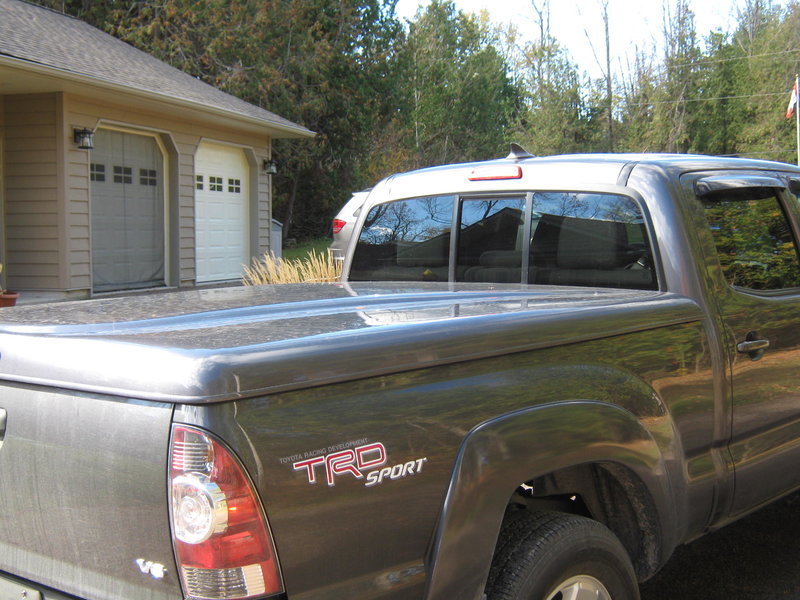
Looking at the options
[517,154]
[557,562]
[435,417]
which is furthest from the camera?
[517,154]

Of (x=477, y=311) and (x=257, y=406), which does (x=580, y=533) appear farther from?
(x=257, y=406)

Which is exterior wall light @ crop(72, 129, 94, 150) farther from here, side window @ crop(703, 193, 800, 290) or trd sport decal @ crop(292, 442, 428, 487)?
trd sport decal @ crop(292, 442, 428, 487)

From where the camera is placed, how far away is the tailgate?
5.67 ft

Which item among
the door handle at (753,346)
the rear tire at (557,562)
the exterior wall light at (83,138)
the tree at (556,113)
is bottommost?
the rear tire at (557,562)

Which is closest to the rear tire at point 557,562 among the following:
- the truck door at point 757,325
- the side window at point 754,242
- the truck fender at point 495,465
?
the truck fender at point 495,465

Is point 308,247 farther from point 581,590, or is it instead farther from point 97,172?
point 581,590

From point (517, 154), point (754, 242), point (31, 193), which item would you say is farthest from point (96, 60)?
point (754, 242)

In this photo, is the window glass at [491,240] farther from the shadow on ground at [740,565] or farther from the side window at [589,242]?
the shadow on ground at [740,565]

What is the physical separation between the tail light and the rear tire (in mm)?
763

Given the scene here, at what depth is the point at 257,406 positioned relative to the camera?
5.58ft

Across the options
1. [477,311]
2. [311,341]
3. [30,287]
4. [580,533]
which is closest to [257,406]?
[311,341]

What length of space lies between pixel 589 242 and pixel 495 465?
1631mm

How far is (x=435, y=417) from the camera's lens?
1970 millimetres

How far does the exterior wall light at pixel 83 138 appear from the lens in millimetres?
12031
